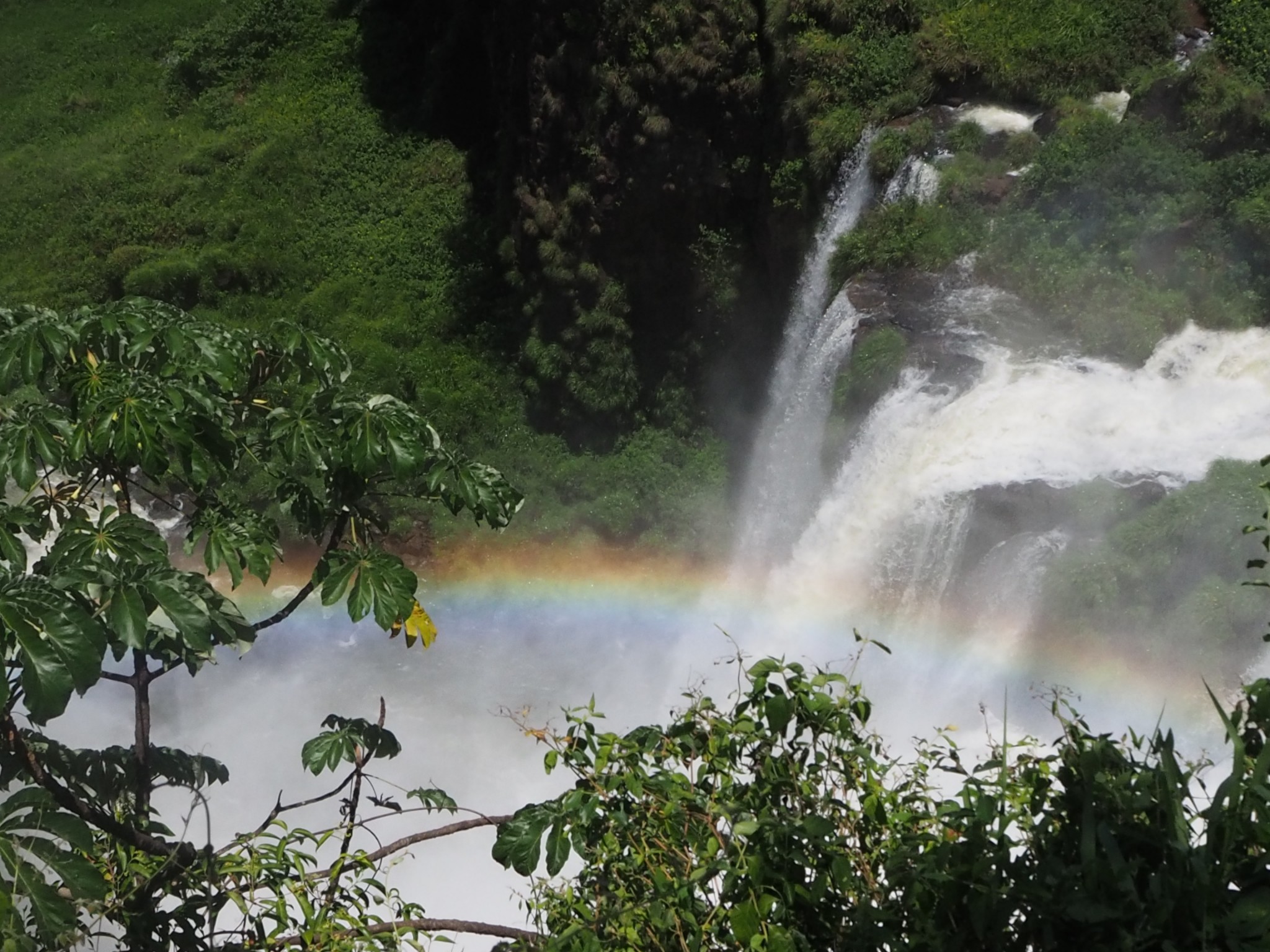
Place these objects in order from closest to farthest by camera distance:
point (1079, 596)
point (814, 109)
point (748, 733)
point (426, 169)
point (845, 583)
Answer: point (748, 733) < point (1079, 596) < point (845, 583) < point (814, 109) < point (426, 169)

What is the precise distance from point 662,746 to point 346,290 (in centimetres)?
1522

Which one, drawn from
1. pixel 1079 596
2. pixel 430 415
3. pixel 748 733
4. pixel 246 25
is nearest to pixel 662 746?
pixel 748 733

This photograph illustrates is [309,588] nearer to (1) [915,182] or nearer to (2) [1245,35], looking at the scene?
(1) [915,182]

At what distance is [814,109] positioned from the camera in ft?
42.2

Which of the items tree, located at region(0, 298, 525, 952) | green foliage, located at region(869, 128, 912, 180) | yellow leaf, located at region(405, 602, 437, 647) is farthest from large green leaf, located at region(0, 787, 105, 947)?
green foliage, located at region(869, 128, 912, 180)

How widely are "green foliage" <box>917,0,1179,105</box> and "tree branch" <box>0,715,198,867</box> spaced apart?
12.0m

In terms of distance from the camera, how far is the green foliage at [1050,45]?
1238cm

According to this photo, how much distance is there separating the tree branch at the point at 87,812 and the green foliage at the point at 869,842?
2.62 feet

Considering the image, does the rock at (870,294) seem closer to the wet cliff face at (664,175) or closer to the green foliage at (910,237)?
the green foliage at (910,237)

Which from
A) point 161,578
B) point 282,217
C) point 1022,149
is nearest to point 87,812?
point 161,578

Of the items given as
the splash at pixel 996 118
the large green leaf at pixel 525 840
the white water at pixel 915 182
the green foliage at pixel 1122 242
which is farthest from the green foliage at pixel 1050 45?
the large green leaf at pixel 525 840

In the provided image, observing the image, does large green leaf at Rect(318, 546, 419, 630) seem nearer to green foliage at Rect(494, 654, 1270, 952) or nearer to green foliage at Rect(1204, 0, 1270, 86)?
green foliage at Rect(494, 654, 1270, 952)

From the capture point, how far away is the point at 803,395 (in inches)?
500

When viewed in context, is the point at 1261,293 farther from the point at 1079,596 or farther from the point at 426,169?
the point at 426,169
